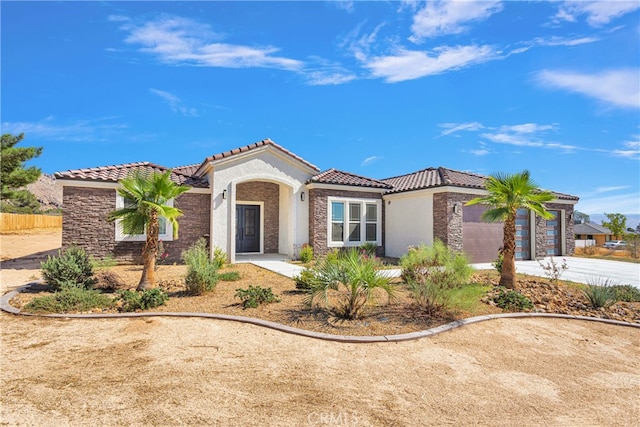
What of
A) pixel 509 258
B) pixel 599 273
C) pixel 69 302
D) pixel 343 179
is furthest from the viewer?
pixel 343 179

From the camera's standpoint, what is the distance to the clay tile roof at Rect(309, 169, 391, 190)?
54.7 feet

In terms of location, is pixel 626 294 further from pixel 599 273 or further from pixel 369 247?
pixel 369 247

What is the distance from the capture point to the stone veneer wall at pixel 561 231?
1884 cm

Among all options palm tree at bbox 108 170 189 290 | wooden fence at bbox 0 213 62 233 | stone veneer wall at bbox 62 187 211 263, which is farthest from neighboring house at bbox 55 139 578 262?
wooden fence at bbox 0 213 62 233

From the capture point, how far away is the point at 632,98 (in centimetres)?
1162

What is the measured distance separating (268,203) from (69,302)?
455 inches

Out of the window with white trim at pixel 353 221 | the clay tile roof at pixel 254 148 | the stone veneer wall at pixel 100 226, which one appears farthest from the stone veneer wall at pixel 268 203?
the stone veneer wall at pixel 100 226

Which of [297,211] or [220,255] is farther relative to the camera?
[297,211]

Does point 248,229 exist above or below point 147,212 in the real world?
below

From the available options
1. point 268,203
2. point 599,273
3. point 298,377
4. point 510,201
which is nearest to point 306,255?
point 268,203

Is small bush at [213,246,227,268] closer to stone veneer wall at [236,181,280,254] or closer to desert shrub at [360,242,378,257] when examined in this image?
stone veneer wall at [236,181,280,254]

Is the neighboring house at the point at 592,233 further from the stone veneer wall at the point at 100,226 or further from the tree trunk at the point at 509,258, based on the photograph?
the stone veneer wall at the point at 100,226

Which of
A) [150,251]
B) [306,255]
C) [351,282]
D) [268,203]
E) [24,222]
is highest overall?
[268,203]

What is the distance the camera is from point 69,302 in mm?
7160
